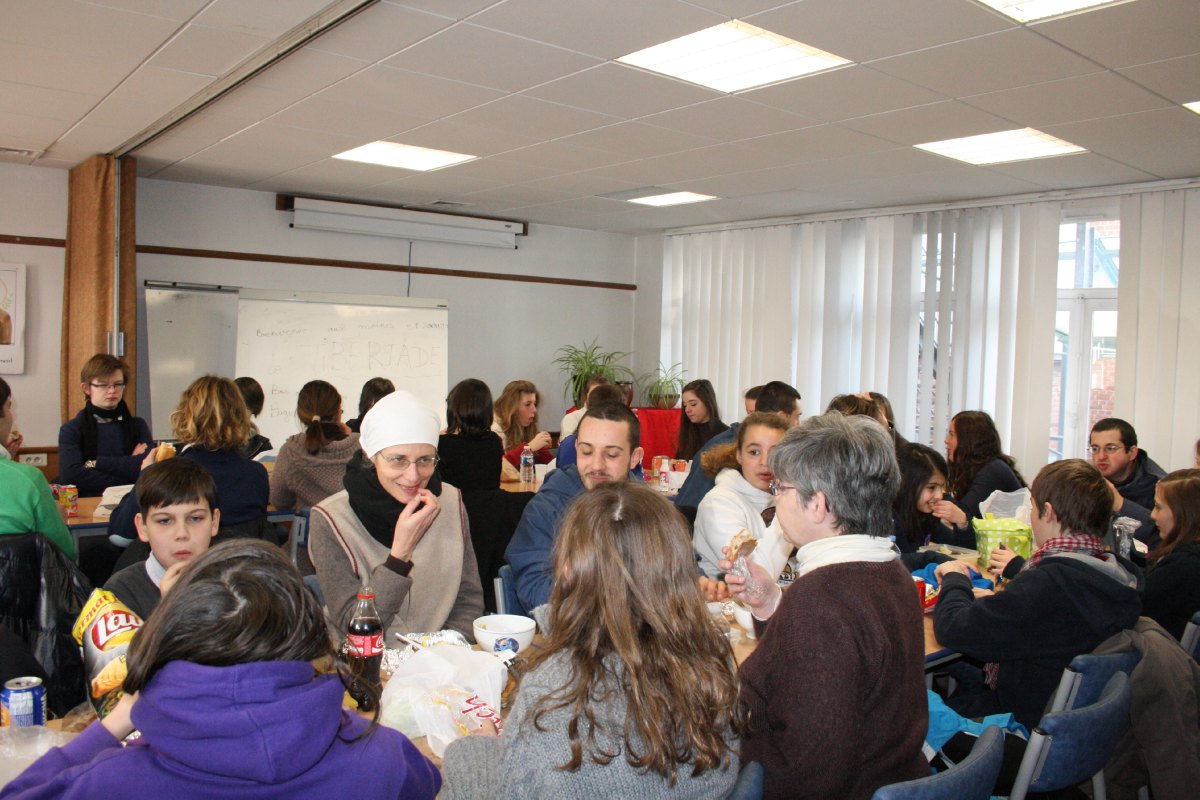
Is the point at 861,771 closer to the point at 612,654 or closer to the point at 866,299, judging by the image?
the point at 612,654

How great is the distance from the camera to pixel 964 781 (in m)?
1.57

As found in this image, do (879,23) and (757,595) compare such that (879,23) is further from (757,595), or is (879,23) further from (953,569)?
(757,595)

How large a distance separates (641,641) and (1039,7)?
2.85 metres

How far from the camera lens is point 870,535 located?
1.85 metres

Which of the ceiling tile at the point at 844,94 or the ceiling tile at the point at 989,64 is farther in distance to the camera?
the ceiling tile at the point at 844,94

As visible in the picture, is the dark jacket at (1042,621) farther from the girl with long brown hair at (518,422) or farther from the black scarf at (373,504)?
the girl with long brown hair at (518,422)

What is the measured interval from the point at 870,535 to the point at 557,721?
0.84 m

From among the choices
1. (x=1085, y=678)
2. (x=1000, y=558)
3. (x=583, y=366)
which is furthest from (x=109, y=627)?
(x=583, y=366)

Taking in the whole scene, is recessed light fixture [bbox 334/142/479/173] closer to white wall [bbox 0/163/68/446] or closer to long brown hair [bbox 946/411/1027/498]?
white wall [bbox 0/163/68/446]

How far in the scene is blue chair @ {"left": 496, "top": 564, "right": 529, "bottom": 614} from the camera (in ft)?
9.01

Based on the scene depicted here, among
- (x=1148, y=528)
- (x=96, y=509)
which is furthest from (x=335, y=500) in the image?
(x=1148, y=528)

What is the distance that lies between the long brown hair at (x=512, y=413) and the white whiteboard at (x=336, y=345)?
3.71 ft

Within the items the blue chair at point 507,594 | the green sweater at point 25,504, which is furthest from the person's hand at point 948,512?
Result: the green sweater at point 25,504

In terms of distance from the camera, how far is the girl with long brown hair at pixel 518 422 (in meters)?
6.61
